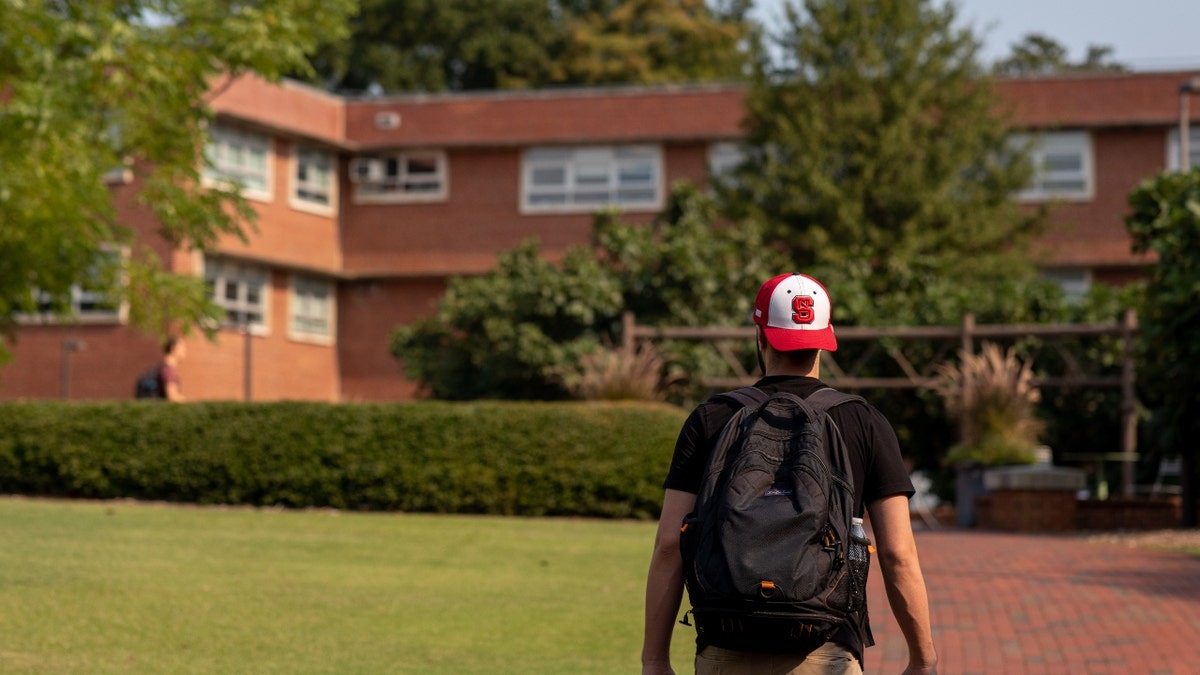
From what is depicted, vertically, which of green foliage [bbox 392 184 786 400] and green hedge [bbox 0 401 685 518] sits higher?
green foliage [bbox 392 184 786 400]

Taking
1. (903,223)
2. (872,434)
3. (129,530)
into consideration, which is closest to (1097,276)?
(903,223)

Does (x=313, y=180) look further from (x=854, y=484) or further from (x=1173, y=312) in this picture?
(x=854, y=484)

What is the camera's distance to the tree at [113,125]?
17.6m

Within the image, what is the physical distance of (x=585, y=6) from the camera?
59.7 meters

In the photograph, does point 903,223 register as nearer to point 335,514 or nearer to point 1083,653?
point 335,514

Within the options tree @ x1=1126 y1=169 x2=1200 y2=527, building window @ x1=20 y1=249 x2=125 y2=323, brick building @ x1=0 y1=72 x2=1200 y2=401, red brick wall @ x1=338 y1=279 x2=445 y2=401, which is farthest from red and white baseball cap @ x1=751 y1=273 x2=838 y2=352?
red brick wall @ x1=338 y1=279 x2=445 y2=401

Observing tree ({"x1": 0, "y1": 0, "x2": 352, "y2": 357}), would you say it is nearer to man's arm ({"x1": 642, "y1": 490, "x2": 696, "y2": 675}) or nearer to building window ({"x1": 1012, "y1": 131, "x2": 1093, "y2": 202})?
man's arm ({"x1": 642, "y1": 490, "x2": 696, "y2": 675})

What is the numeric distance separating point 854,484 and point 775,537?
336 mm

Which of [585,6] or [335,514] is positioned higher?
[585,6]

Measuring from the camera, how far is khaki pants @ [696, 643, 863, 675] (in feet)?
12.0

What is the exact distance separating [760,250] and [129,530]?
15261 millimetres

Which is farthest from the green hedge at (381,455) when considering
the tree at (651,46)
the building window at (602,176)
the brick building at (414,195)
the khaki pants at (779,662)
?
A: the tree at (651,46)

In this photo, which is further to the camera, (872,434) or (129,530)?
(129,530)

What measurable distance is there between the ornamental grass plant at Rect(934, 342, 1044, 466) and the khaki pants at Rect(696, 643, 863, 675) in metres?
16.5
